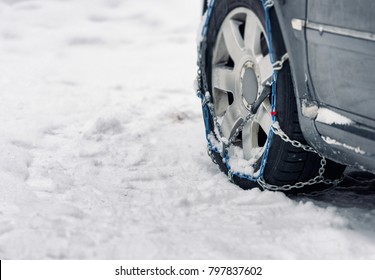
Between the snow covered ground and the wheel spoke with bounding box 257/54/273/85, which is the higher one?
the wheel spoke with bounding box 257/54/273/85

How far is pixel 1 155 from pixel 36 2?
513 cm

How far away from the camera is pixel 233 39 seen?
3.24 metres

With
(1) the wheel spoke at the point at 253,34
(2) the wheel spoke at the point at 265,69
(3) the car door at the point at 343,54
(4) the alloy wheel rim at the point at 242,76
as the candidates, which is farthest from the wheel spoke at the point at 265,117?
(3) the car door at the point at 343,54

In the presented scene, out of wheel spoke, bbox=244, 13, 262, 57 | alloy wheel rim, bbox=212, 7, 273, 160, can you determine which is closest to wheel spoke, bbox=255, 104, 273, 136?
alloy wheel rim, bbox=212, 7, 273, 160

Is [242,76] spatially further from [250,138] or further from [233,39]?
[250,138]

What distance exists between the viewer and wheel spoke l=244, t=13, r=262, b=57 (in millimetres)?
3066

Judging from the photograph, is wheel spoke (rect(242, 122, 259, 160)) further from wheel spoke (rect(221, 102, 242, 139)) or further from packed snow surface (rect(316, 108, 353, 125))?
packed snow surface (rect(316, 108, 353, 125))

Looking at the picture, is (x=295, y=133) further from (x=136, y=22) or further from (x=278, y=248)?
(x=136, y=22)

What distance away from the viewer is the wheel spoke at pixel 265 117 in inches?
119

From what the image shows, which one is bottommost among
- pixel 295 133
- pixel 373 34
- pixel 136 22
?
pixel 136 22

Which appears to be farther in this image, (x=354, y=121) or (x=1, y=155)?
(x=1, y=155)

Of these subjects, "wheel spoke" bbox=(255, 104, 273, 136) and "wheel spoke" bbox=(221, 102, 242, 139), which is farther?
"wheel spoke" bbox=(221, 102, 242, 139)

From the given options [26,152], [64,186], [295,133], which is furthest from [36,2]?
[295,133]

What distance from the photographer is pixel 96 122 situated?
167 inches
